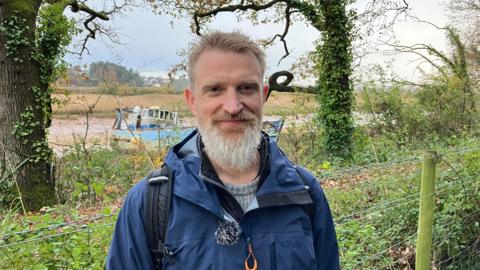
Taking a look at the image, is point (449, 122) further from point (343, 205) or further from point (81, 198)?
point (81, 198)

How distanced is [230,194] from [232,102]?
1.26 ft

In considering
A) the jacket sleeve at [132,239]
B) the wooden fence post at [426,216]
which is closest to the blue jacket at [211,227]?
the jacket sleeve at [132,239]

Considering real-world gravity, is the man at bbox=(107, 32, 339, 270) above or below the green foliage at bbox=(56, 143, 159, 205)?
above

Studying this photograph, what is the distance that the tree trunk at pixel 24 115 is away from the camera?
32.7ft

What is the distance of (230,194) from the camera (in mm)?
1730

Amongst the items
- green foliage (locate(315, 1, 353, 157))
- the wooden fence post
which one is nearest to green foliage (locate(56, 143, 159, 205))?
green foliage (locate(315, 1, 353, 157))

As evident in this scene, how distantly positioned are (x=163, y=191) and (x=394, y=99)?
14.4 meters

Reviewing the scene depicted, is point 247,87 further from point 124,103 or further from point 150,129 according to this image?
point 150,129

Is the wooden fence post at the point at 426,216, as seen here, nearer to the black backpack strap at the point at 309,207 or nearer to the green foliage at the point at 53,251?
the black backpack strap at the point at 309,207

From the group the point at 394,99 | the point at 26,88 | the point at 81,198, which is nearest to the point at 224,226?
the point at 81,198

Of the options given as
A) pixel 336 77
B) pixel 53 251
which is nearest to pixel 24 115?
pixel 53 251

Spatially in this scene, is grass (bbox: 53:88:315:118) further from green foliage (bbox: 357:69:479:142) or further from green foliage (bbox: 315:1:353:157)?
green foliage (bbox: 357:69:479:142)

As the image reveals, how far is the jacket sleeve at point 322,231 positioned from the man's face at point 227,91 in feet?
1.20

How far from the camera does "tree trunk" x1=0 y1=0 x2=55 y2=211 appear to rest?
32.7ft
